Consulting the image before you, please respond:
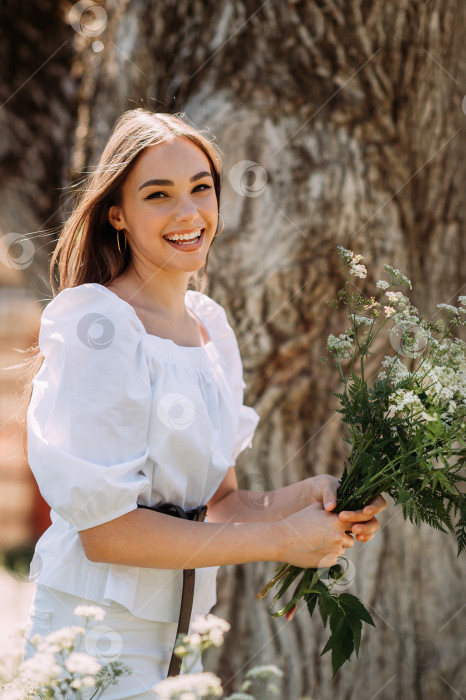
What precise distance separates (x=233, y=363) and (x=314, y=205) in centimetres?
87

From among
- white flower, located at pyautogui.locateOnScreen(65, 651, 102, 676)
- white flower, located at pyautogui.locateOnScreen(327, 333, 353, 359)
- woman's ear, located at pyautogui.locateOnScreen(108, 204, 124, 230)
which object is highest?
woman's ear, located at pyautogui.locateOnScreen(108, 204, 124, 230)

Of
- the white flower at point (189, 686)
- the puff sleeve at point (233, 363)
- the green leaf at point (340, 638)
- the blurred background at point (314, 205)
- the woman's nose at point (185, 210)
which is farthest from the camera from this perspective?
the blurred background at point (314, 205)

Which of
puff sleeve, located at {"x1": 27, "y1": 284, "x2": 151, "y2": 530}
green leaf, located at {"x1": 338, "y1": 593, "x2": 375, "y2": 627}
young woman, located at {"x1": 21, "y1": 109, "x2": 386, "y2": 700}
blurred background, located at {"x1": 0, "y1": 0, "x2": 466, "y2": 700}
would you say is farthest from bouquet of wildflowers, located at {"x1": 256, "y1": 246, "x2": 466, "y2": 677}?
blurred background, located at {"x1": 0, "y1": 0, "x2": 466, "y2": 700}

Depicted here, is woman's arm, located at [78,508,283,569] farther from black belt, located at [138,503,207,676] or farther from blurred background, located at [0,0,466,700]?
blurred background, located at [0,0,466,700]

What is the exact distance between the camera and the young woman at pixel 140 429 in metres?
1.65

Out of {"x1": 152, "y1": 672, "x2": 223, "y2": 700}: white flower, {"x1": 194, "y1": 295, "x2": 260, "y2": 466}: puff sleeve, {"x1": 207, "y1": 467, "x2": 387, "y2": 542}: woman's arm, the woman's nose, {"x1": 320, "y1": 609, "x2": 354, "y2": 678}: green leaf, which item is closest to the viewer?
{"x1": 152, "y1": 672, "x2": 223, "y2": 700}: white flower

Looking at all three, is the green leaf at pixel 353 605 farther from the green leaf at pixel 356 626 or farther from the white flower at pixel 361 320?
the white flower at pixel 361 320

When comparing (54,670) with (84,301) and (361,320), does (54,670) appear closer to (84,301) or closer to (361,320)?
(84,301)

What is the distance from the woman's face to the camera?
75.0 inches

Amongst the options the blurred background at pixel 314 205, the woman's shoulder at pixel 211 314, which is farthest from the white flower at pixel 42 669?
the blurred background at pixel 314 205

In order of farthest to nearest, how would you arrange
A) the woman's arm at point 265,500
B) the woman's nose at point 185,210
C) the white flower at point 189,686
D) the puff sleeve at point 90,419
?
the woman's arm at point 265,500, the woman's nose at point 185,210, the puff sleeve at point 90,419, the white flower at point 189,686

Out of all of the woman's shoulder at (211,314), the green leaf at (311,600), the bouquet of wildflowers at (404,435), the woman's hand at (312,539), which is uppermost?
the woman's shoulder at (211,314)

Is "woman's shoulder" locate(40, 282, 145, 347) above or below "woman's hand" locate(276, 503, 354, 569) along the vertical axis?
above

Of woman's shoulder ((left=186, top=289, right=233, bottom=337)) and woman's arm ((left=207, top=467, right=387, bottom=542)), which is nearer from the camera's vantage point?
woman's arm ((left=207, top=467, right=387, bottom=542))
